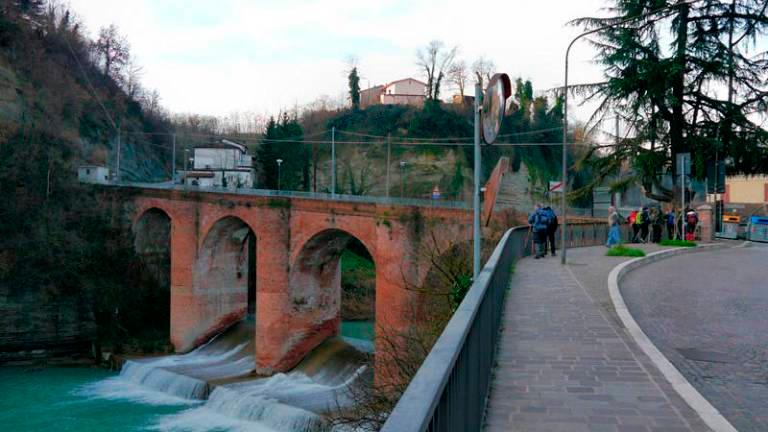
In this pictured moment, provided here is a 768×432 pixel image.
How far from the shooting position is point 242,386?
2767 centimetres

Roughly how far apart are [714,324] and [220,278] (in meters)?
A: 30.7

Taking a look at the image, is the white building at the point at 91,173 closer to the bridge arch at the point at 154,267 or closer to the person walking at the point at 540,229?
the bridge arch at the point at 154,267

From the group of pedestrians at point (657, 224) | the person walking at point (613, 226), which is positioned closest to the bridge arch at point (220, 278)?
the group of pedestrians at point (657, 224)

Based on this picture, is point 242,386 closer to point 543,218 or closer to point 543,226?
point 543,226

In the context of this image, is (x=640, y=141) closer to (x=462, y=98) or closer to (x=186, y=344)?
(x=186, y=344)

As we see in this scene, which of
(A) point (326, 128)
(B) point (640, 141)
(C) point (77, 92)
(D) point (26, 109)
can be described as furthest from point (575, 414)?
(A) point (326, 128)

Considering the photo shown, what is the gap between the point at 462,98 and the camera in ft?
225

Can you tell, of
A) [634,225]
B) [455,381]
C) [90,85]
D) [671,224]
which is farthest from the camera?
[90,85]

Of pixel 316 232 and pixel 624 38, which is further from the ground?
pixel 624 38

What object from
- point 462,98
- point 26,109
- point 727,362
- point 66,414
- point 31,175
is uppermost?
point 462,98

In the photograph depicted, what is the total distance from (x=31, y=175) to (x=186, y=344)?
46.7ft

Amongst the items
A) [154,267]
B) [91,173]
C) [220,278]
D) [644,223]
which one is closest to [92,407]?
[220,278]

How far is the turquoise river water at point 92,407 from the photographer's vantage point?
2380 centimetres

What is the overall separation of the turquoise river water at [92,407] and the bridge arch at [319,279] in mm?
6310
